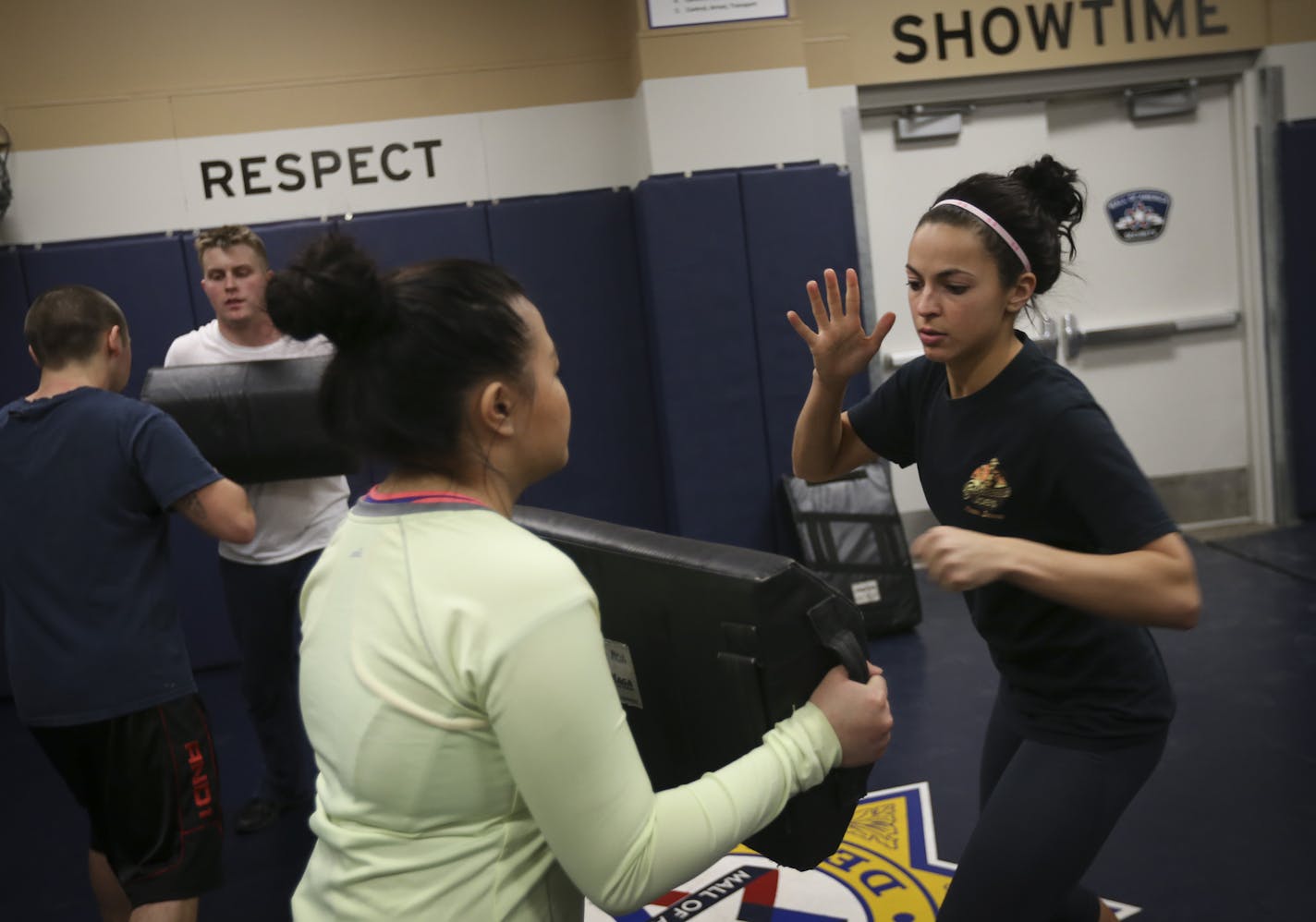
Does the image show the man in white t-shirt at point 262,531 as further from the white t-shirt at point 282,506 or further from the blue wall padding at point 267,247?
the blue wall padding at point 267,247

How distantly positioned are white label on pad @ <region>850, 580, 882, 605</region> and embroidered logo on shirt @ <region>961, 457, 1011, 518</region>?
2.84 meters

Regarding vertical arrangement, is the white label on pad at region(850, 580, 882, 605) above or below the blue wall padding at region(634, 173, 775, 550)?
below

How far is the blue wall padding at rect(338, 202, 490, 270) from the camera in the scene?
480 centimetres

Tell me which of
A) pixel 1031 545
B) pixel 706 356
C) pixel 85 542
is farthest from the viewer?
pixel 706 356

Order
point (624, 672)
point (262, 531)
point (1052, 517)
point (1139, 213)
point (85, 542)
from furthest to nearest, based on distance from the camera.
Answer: point (1139, 213), point (262, 531), point (85, 542), point (1052, 517), point (624, 672)

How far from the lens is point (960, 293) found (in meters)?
1.76

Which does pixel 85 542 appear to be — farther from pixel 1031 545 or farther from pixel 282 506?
pixel 1031 545

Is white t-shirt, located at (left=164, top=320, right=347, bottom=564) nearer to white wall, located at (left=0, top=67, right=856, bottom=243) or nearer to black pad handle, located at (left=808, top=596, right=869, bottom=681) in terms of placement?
white wall, located at (left=0, top=67, right=856, bottom=243)

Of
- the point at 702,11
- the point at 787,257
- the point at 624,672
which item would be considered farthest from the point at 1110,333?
the point at 624,672

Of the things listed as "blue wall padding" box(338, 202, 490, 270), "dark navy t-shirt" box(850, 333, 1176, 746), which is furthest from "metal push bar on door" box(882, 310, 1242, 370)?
"dark navy t-shirt" box(850, 333, 1176, 746)

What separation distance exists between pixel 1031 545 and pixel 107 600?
1.82 metres

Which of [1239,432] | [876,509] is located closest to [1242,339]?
[1239,432]

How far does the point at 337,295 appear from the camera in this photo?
1027mm

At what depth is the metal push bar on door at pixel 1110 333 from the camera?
209 inches
